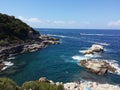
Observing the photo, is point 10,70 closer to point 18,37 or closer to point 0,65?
point 0,65

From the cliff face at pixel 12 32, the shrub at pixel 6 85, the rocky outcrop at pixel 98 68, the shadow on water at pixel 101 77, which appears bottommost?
the shadow on water at pixel 101 77

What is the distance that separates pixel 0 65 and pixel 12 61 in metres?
7.87

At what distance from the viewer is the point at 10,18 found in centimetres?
13825

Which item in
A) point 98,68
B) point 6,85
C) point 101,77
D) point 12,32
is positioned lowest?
point 101,77

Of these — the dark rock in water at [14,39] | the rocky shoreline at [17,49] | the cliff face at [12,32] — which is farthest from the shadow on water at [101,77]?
the cliff face at [12,32]

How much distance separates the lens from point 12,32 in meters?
122

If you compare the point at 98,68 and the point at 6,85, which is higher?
the point at 6,85

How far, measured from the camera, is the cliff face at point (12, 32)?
371 feet

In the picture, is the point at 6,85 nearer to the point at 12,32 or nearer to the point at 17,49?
the point at 17,49

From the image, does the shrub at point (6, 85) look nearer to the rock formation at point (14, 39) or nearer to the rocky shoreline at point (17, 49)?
the rocky shoreline at point (17, 49)

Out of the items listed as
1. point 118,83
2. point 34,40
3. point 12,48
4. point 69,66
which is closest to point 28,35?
point 34,40

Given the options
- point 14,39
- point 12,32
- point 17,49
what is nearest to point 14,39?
point 14,39

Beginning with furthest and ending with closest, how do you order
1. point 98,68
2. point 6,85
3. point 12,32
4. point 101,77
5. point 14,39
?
point 12,32
point 14,39
point 98,68
point 101,77
point 6,85

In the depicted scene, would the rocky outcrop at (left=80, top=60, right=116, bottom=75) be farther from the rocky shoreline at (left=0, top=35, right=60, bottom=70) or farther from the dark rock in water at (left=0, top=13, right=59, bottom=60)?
the dark rock in water at (left=0, top=13, right=59, bottom=60)
